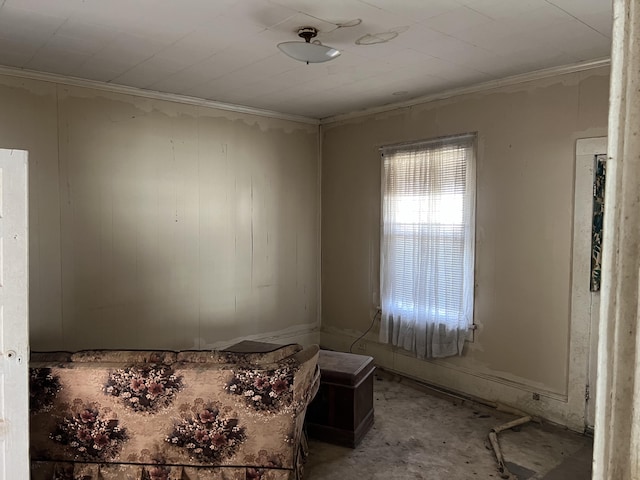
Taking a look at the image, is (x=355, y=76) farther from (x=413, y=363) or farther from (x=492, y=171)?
(x=413, y=363)

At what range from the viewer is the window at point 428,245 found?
396 cm

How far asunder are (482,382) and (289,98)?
3.06m

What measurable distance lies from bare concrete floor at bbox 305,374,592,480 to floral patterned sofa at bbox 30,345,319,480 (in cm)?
64

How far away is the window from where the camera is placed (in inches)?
156

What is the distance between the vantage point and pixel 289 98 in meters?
4.33

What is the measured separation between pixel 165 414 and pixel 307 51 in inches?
81.8

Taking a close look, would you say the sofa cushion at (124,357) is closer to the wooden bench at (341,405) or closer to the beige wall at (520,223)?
the wooden bench at (341,405)

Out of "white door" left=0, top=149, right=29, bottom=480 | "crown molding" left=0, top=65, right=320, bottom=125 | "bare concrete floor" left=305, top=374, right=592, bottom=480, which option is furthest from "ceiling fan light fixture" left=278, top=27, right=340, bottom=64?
"bare concrete floor" left=305, top=374, right=592, bottom=480

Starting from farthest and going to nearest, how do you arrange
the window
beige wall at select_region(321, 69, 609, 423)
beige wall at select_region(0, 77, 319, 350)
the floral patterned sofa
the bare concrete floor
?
the window
beige wall at select_region(0, 77, 319, 350)
beige wall at select_region(321, 69, 609, 423)
the bare concrete floor
the floral patterned sofa

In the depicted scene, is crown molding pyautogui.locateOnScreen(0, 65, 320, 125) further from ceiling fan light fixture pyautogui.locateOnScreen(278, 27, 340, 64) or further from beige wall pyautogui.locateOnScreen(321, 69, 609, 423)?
ceiling fan light fixture pyautogui.locateOnScreen(278, 27, 340, 64)

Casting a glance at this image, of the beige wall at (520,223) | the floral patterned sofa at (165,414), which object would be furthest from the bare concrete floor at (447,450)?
the floral patterned sofa at (165,414)

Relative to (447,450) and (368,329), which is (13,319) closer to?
(447,450)

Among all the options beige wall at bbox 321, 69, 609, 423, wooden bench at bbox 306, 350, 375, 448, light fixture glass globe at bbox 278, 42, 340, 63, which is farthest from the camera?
beige wall at bbox 321, 69, 609, 423

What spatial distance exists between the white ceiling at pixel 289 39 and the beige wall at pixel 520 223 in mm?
265
